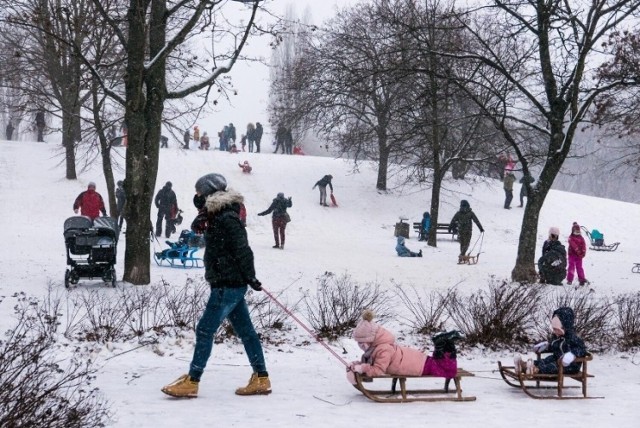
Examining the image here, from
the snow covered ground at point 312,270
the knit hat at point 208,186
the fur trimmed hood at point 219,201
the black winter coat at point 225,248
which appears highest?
the knit hat at point 208,186

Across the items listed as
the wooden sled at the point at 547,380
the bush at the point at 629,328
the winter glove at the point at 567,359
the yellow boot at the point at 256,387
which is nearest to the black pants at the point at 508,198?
the bush at the point at 629,328

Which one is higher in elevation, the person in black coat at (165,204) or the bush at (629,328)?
the person in black coat at (165,204)

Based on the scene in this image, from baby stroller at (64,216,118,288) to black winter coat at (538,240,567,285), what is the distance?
8.62 metres

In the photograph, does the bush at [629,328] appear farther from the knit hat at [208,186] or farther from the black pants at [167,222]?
the black pants at [167,222]

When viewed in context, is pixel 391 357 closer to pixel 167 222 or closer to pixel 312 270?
pixel 312 270

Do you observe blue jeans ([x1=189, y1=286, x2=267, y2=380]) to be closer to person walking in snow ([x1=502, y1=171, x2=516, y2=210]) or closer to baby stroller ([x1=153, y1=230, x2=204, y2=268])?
baby stroller ([x1=153, y1=230, x2=204, y2=268])

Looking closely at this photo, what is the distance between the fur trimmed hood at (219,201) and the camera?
6930 millimetres

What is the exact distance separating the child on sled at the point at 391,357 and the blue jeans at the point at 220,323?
0.98 m

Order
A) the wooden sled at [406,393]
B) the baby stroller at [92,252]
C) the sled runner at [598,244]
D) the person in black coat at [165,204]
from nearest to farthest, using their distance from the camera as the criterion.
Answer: the wooden sled at [406,393], the baby stroller at [92,252], the person in black coat at [165,204], the sled runner at [598,244]

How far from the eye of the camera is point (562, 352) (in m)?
7.89

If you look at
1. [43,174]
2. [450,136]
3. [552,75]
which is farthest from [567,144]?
[43,174]

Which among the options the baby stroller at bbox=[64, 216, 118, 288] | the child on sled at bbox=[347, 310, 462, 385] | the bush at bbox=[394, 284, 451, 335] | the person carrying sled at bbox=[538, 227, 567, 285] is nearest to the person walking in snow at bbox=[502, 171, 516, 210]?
the person carrying sled at bbox=[538, 227, 567, 285]

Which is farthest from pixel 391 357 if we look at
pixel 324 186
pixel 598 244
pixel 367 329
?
pixel 324 186

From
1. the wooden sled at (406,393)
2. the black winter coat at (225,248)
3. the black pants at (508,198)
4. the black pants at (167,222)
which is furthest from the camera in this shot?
the black pants at (508,198)
